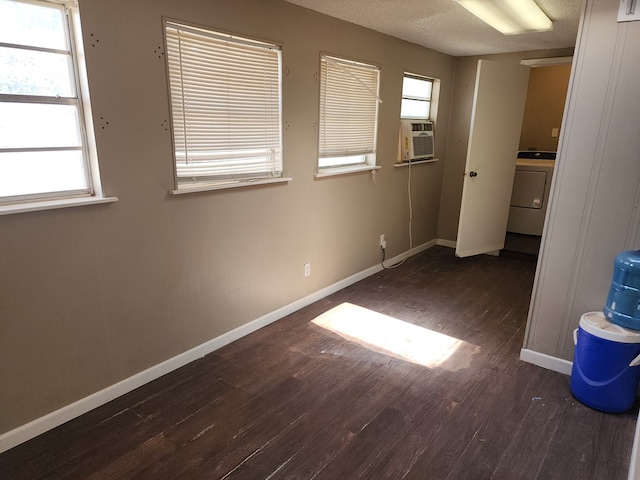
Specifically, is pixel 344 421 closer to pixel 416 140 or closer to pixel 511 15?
pixel 511 15

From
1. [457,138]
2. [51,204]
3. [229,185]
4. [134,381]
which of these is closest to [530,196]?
[457,138]

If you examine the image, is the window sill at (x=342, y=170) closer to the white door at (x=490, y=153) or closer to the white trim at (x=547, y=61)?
the white door at (x=490, y=153)

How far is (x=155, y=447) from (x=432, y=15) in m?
3.27

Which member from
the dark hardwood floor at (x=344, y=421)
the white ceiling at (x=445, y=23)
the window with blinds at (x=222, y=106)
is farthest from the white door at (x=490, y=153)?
the window with blinds at (x=222, y=106)

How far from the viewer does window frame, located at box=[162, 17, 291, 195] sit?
224 centimetres

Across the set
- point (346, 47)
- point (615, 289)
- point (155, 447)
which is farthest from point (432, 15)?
point (155, 447)

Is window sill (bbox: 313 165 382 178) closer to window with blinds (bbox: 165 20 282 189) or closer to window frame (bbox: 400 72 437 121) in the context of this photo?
window with blinds (bbox: 165 20 282 189)

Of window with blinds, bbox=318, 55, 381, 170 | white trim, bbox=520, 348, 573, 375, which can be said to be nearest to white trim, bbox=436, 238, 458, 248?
window with blinds, bbox=318, 55, 381, 170

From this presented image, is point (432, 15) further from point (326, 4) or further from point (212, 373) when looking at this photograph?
point (212, 373)

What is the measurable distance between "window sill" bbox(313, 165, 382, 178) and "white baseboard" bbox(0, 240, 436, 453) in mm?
1019

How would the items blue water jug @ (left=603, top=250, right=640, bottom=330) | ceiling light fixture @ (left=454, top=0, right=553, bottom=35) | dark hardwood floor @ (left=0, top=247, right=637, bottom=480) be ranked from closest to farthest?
1. dark hardwood floor @ (left=0, top=247, right=637, bottom=480)
2. blue water jug @ (left=603, top=250, right=640, bottom=330)
3. ceiling light fixture @ (left=454, top=0, right=553, bottom=35)

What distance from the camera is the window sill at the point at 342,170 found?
3346 mm

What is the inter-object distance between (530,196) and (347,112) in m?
2.61

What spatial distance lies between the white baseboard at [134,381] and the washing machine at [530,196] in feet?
8.79
